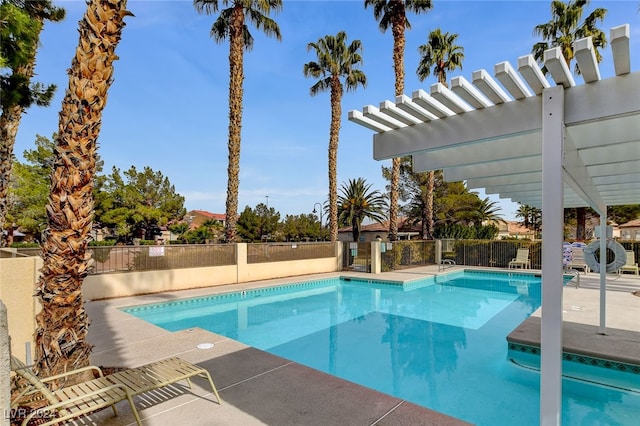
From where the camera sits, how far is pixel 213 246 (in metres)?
13.8

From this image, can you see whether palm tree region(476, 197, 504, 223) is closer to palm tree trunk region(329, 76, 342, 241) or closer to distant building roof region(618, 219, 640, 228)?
distant building roof region(618, 219, 640, 228)

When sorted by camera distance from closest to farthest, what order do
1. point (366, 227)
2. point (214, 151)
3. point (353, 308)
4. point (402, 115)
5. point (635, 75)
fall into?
point (635, 75)
point (402, 115)
point (353, 308)
point (214, 151)
point (366, 227)

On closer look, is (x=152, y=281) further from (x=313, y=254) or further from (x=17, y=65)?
(x=313, y=254)

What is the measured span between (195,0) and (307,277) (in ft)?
45.1

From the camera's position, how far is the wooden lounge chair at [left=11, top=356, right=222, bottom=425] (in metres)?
2.98

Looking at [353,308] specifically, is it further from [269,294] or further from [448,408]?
[448,408]

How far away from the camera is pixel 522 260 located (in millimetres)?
19719

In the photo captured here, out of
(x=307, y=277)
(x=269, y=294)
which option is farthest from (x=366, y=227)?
(x=269, y=294)

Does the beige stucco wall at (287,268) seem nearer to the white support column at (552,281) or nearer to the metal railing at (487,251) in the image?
the metal railing at (487,251)

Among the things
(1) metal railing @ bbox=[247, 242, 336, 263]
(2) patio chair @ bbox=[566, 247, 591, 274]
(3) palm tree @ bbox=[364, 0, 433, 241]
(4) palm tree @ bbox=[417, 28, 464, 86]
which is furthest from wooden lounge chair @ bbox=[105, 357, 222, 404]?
(4) palm tree @ bbox=[417, 28, 464, 86]

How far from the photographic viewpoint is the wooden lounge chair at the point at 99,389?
9.78 ft

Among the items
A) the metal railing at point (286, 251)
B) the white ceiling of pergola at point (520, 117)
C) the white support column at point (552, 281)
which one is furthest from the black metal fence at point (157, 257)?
the white support column at point (552, 281)

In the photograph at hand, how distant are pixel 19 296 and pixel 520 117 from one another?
6.46 metres

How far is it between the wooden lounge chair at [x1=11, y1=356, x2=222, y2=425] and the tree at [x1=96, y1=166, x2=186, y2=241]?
1085 inches
